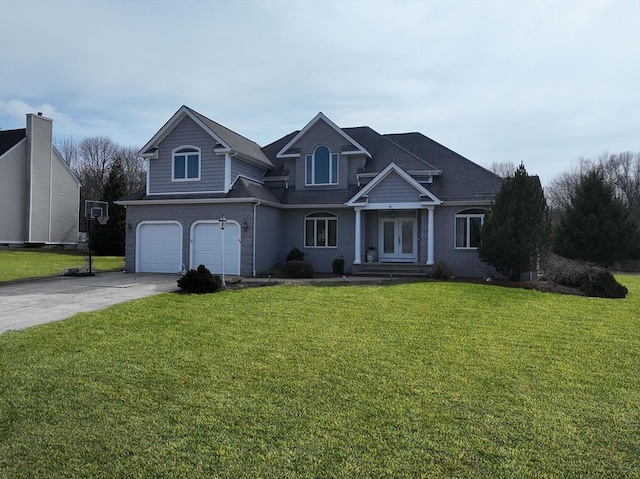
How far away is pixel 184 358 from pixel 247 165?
1554cm

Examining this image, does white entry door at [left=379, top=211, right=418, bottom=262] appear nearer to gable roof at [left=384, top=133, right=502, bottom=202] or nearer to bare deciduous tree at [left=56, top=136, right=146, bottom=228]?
gable roof at [left=384, top=133, right=502, bottom=202]

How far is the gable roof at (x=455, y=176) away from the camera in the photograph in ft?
64.4

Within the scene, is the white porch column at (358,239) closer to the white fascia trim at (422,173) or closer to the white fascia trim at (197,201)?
the white fascia trim at (422,173)

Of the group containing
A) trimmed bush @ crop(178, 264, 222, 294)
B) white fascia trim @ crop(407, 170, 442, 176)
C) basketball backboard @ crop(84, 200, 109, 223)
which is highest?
white fascia trim @ crop(407, 170, 442, 176)

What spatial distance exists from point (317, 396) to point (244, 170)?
661 inches

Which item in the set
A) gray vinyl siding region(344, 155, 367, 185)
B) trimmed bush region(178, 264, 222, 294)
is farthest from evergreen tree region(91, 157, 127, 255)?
trimmed bush region(178, 264, 222, 294)

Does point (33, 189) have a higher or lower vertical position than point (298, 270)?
higher

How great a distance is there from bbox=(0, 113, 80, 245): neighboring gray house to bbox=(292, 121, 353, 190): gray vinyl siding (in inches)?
885

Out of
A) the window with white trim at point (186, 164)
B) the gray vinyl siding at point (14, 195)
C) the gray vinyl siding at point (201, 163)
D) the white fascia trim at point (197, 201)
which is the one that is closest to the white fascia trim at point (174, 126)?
the gray vinyl siding at point (201, 163)

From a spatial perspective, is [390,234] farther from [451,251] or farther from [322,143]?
[322,143]

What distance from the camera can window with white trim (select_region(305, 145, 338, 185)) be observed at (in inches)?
864

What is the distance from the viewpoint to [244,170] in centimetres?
2131

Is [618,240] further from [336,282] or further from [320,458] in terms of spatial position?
[320,458]

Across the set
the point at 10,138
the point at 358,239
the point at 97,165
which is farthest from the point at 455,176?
the point at 97,165
